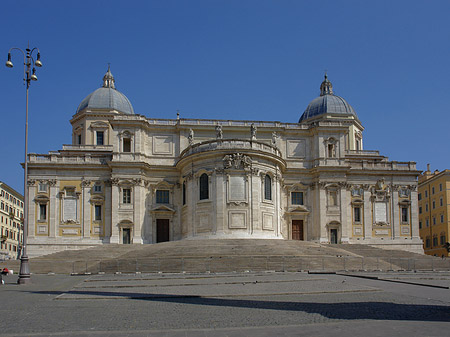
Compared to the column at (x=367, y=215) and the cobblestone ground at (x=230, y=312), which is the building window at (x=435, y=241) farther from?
the cobblestone ground at (x=230, y=312)

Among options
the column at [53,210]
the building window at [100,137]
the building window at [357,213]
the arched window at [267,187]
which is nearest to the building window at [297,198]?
the building window at [357,213]

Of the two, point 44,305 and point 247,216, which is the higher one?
point 247,216

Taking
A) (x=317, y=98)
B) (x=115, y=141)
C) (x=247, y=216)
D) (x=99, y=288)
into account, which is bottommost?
(x=99, y=288)

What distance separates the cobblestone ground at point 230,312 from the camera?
36.3 ft

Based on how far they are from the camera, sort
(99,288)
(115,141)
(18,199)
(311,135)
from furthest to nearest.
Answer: (18,199)
(311,135)
(115,141)
(99,288)

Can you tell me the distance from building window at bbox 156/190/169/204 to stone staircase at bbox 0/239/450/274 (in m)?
10.9

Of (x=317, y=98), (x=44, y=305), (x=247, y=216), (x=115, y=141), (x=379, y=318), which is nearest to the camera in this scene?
(x=379, y=318)

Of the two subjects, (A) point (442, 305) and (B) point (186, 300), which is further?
(B) point (186, 300)

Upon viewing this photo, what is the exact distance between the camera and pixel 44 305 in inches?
635

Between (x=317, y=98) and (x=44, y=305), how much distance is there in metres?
61.5

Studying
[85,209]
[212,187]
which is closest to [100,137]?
[85,209]

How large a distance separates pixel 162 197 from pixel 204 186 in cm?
752

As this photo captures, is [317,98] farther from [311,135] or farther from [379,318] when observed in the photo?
[379,318]

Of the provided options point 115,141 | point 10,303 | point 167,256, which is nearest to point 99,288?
point 10,303
